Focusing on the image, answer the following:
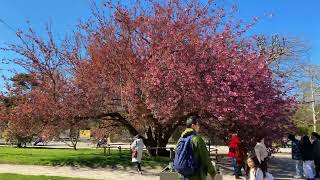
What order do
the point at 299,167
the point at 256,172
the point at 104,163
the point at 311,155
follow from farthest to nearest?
the point at 104,163 < the point at 299,167 < the point at 311,155 < the point at 256,172

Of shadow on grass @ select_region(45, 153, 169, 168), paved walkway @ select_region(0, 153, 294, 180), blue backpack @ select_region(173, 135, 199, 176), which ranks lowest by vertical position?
paved walkway @ select_region(0, 153, 294, 180)

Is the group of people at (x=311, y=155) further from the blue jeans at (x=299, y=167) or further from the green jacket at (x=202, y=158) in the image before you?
the green jacket at (x=202, y=158)

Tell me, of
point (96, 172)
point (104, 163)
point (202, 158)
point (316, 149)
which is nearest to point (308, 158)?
point (316, 149)

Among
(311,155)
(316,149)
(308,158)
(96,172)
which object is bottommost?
(96,172)

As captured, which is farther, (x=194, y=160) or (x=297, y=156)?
(x=297, y=156)

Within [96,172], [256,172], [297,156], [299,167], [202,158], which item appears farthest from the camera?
[96,172]

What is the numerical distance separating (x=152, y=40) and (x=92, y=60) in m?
3.02

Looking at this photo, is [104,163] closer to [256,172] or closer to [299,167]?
[299,167]

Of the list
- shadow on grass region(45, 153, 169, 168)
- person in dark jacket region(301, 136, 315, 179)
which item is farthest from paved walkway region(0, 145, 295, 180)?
person in dark jacket region(301, 136, 315, 179)

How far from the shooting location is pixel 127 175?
704 inches

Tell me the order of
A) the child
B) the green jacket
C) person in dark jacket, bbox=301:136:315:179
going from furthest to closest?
person in dark jacket, bbox=301:136:315:179 → the child → the green jacket

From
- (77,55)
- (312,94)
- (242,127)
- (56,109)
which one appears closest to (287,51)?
(312,94)

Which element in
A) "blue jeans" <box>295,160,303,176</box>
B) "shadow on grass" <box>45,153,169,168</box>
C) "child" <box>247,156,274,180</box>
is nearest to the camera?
"child" <box>247,156,274,180</box>

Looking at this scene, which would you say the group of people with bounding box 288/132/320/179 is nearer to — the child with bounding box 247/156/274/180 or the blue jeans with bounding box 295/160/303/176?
the blue jeans with bounding box 295/160/303/176
